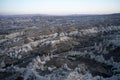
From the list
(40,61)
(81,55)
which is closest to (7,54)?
(40,61)

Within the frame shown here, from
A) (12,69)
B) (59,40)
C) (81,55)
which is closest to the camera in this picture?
(12,69)

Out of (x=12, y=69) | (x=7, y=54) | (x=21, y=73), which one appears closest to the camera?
(x=21, y=73)

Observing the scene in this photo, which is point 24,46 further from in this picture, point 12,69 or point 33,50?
point 12,69

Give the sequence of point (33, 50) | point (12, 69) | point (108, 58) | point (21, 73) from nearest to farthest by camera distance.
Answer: point (21, 73)
point (12, 69)
point (108, 58)
point (33, 50)

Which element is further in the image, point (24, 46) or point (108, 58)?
point (24, 46)

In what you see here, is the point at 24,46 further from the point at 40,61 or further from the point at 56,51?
the point at 40,61

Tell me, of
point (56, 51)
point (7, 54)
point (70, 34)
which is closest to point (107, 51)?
point (56, 51)

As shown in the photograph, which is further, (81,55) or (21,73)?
(81,55)

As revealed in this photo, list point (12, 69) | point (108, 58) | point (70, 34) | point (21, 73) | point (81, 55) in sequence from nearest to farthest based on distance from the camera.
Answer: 1. point (21, 73)
2. point (12, 69)
3. point (108, 58)
4. point (81, 55)
5. point (70, 34)

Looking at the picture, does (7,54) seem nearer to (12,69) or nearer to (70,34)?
(12,69)
